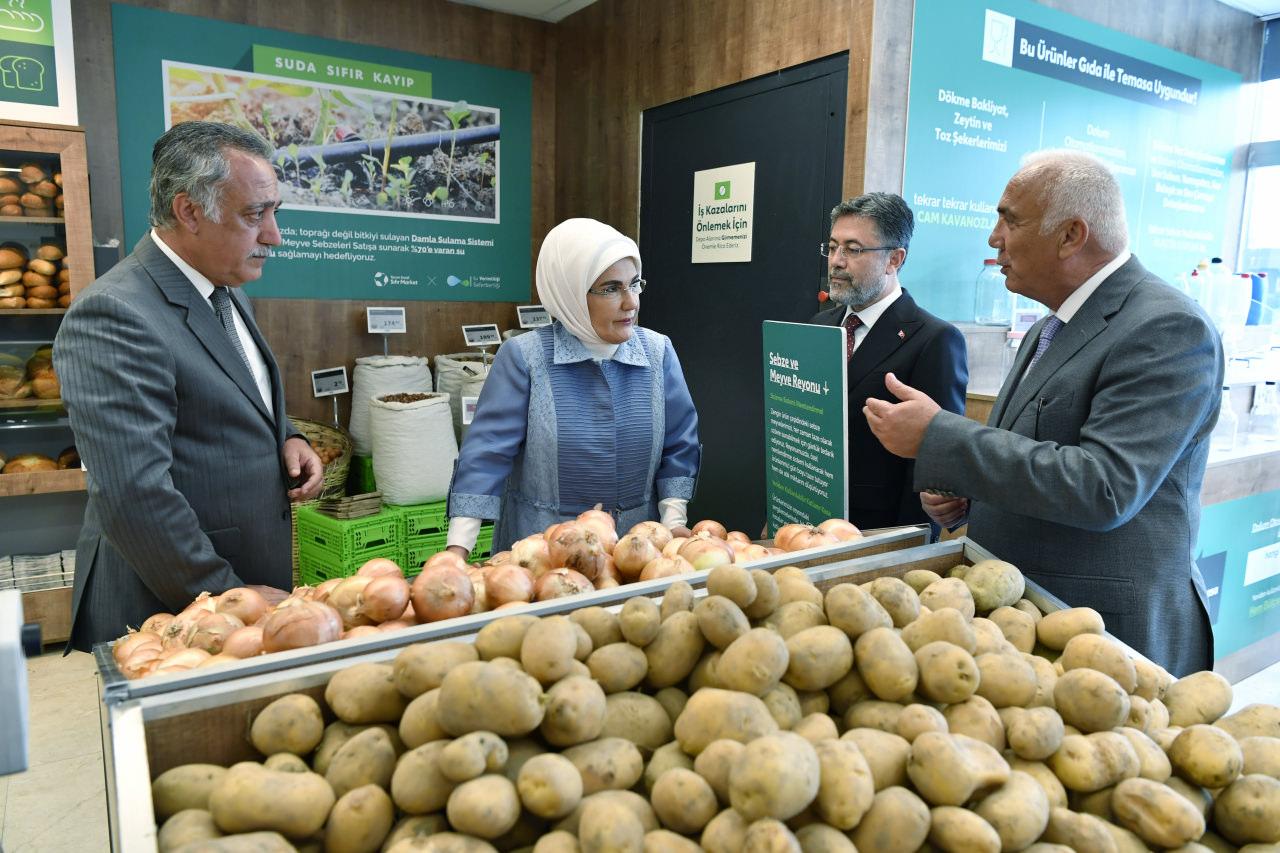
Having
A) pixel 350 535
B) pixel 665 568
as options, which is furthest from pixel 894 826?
pixel 350 535

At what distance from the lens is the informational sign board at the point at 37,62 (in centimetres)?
354

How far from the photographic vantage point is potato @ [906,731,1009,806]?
2.90 feet

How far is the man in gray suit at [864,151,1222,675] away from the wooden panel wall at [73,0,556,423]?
12.6ft

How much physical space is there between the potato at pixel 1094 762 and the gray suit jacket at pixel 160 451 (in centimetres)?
168

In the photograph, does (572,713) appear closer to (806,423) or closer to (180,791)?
(180,791)

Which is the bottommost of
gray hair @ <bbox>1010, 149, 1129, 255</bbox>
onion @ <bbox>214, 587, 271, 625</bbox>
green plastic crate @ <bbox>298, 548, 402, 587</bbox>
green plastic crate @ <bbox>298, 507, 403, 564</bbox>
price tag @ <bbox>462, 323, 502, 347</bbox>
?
green plastic crate @ <bbox>298, 548, 402, 587</bbox>

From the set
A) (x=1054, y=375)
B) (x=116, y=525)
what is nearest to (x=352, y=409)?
(x=116, y=525)

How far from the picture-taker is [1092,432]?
157cm

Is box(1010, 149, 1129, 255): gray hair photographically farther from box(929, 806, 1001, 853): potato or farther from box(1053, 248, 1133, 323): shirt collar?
box(929, 806, 1001, 853): potato

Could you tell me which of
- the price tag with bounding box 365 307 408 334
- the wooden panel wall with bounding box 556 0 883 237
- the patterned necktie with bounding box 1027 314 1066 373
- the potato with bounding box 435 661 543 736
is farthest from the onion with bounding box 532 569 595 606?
the price tag with bounding box 365 307 408 334

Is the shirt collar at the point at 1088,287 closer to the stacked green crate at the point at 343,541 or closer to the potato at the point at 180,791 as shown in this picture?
the potato at the point at 180,791

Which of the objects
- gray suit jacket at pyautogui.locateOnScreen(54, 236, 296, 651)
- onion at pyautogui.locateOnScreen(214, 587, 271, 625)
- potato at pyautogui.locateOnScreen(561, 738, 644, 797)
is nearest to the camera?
potato at pyautogui.locateOnScreen(561, 738, 644, 797)

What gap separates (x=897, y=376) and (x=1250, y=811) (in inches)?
69.5

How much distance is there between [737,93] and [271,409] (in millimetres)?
2823
